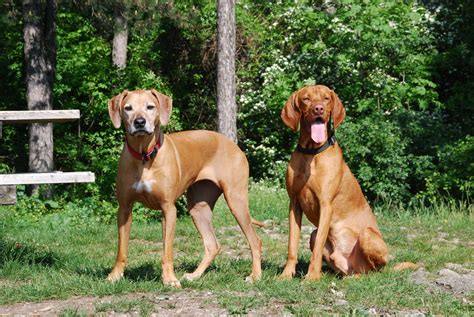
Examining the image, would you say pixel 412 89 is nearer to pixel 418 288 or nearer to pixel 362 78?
pixel 362 78

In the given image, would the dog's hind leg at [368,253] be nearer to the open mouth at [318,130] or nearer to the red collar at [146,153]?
the open mouth at [318,130]

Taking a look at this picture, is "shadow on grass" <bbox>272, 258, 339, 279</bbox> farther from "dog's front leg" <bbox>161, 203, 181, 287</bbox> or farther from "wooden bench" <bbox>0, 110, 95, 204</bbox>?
"wooden bench" <bbox>0, 110, 95, 204</bbox>

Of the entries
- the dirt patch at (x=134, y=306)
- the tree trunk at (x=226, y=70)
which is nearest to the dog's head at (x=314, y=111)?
the dirt patch at (x=134, y=306)

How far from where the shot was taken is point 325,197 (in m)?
6.23

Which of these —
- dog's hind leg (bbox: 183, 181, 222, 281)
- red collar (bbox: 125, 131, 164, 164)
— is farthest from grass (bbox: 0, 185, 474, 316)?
red collar (bbox: 125, 131, 164, 164)

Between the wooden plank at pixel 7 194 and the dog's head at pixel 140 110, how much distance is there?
4.13ft

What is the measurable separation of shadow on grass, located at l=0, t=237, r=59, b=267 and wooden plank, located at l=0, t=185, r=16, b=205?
637 mm

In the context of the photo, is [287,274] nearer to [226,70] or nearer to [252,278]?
[252,278]

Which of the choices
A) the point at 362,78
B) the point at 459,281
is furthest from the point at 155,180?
the point at 362,78

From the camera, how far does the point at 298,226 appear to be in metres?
6.40

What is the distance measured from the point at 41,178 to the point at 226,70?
8341 millimetres

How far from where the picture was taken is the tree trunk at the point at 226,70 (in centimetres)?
1419

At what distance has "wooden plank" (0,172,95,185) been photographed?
627 centimetres

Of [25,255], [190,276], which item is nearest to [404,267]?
[190,276]
